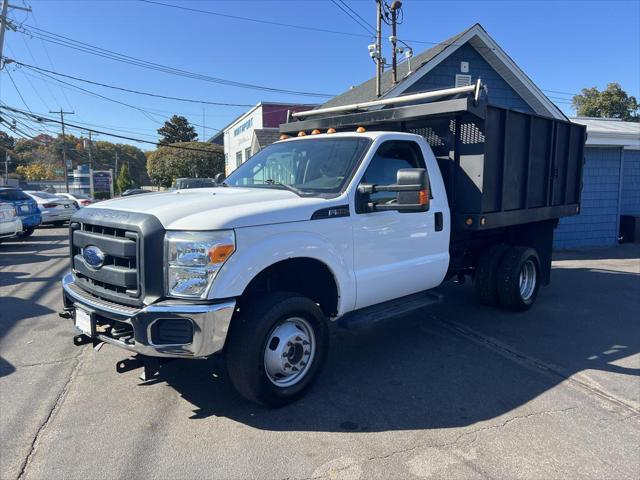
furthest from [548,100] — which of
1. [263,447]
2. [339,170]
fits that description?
[263,447]

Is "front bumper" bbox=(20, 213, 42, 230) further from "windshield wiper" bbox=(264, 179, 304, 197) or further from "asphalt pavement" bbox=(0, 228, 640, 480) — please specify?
"windshield wiper" bbox=(264, 179, 304, 197)

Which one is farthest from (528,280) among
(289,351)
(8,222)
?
(8,222)

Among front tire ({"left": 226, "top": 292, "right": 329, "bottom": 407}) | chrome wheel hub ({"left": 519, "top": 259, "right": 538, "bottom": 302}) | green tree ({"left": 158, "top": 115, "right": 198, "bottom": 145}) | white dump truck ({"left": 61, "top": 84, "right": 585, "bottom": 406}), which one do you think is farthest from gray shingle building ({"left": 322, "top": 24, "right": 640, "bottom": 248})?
green tree ({"left": 158, "top": 115, "right": 198, "bottom": 145})

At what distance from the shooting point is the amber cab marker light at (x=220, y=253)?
3299mm

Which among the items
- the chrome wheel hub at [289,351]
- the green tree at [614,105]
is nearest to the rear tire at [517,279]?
the chrome wheel hub at [289,351]

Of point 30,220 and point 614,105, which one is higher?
point 614,105

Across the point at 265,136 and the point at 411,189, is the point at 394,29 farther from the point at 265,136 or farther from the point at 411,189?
the point at 411,189

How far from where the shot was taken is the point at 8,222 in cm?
1232

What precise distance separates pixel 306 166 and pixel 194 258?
183cm

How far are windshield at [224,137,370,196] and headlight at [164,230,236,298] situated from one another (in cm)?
116

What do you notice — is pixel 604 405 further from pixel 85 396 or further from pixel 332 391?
pixel 85 396

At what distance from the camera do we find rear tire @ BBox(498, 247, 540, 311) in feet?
21.2

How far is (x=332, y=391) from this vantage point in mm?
4219

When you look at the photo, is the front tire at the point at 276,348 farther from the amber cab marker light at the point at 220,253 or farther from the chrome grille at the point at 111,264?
the chrome grille at the point at 111,264
